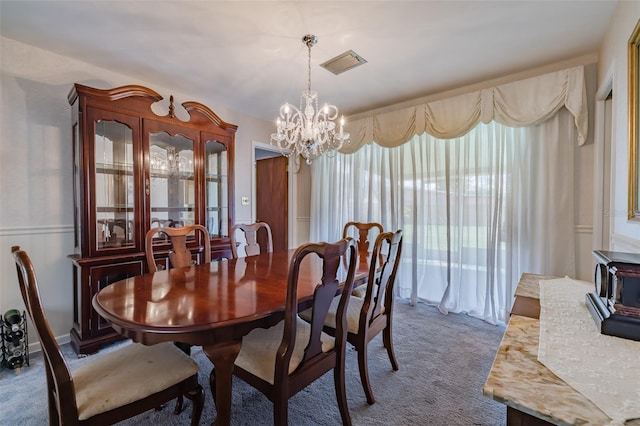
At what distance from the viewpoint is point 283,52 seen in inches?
91.4

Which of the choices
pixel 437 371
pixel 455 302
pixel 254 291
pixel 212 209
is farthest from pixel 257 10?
pixel 455 302

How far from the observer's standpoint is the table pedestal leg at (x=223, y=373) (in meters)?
1.11

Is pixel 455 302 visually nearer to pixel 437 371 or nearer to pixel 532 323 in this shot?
pixel 437 371

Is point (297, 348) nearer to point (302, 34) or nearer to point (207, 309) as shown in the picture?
point (207, 309)

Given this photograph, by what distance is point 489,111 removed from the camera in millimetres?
2734

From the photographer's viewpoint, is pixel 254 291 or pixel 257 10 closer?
pixel 254 291

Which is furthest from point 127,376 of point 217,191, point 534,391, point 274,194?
point 274,194

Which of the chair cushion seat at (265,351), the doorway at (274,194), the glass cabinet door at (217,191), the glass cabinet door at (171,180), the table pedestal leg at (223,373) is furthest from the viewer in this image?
the doorway at (274,194)

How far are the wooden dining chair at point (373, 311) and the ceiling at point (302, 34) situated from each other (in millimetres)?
1506

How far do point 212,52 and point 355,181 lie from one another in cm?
225

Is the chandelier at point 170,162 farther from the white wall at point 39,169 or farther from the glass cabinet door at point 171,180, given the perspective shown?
the white wall at point 39,169

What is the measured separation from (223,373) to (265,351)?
0.25m

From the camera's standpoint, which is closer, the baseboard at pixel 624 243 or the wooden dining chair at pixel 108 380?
the wooden dining chair at pixel 108 380

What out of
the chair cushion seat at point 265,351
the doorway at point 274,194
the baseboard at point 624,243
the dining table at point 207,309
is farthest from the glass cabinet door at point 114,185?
the baseboard at point 624,243
